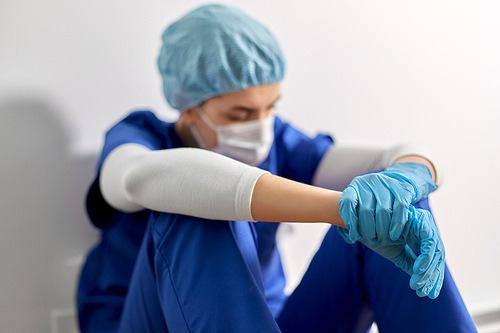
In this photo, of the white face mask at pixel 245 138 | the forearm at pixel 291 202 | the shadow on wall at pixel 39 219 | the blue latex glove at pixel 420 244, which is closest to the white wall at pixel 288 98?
the shadow on wall at pixel 39 219

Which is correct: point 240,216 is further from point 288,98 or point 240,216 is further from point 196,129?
point 288,98

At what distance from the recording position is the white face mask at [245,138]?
941 millimetres

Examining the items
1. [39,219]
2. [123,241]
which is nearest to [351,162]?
[123,241]

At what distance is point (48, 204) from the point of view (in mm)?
1044

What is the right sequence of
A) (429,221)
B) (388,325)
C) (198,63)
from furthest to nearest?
(198,63), (388,325), (429,221)

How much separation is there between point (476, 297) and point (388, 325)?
1025 mm

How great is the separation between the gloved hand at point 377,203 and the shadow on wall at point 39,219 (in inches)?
29.4

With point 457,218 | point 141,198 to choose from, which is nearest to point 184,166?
point 141,198

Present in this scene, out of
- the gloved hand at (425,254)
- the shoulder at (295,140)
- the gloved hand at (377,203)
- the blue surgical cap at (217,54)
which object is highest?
the blue surgical cap at (217,54)

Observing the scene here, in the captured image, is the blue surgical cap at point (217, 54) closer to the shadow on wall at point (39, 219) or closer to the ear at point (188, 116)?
the ear at point (188, 116)

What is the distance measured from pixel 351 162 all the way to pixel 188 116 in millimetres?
374

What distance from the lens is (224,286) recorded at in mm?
605

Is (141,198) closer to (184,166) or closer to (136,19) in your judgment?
(184,166)

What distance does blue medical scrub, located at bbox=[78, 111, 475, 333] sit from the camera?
1.96ft
